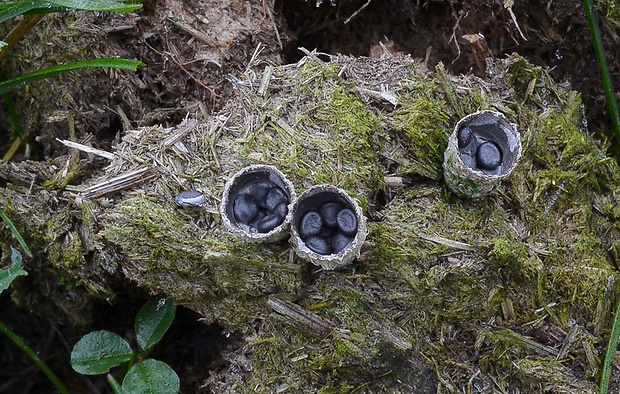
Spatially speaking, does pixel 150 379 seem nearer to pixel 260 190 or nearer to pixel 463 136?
pixel 260 190

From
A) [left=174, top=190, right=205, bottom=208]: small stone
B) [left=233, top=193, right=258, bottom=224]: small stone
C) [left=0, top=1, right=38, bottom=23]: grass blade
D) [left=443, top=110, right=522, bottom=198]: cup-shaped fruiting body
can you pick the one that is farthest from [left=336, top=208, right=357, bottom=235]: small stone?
[left=0, top=1, right=38, bottom=23]: grass blade

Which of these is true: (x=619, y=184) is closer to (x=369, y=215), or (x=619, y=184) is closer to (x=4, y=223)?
(x=369, y=215)

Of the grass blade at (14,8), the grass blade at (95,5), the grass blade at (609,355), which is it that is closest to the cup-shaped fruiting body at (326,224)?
the grass blade at (95,5)

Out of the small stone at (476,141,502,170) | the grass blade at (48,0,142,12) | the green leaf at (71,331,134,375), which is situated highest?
the grass blade at (48,0,142,12)

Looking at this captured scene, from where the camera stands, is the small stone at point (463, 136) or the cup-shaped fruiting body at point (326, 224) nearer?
the cup-shaped fruiting body at point (326, 224)

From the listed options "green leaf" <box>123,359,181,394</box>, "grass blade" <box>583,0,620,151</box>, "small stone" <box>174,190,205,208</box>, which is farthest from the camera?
"grass blade" <box>583,0,620,151</box>

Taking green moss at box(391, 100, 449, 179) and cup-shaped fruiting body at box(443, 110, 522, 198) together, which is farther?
green moss at box(391, 100, 449, 179)

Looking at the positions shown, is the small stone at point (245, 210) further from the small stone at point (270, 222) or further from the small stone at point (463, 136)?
the small stone at point (463, 136)

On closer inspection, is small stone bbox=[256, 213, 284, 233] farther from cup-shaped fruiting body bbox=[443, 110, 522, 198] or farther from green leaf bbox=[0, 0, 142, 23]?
green leaf bbox=[0, 0, 142, 23]

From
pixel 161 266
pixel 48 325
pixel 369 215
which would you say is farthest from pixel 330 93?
pixel 48 325
